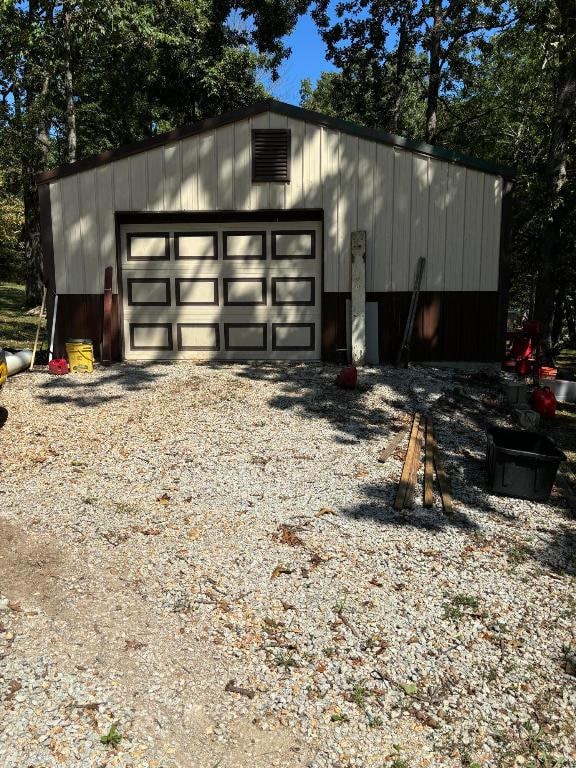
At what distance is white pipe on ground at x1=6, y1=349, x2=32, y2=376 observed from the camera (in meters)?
8.80

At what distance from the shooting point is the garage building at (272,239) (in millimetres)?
9641

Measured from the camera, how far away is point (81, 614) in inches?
130

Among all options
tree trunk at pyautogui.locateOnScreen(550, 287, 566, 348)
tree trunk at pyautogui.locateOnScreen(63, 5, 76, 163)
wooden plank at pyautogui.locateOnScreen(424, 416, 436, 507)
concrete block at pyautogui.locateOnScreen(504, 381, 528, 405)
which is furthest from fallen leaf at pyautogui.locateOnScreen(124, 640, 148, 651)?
tree trunk at pyautogui.locateOnScreen(63, 5, 76, 163)

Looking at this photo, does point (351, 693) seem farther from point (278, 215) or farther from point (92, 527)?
point (278, 215)

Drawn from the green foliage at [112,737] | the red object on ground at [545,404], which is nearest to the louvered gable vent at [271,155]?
the red object on ground at [545,404]

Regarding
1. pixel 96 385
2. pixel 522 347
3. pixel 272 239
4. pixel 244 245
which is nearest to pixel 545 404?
pixel 522 347

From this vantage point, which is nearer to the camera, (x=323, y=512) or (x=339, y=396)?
(x=323, y=512)

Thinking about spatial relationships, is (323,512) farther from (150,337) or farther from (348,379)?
(150,337)

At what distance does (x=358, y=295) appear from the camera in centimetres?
977

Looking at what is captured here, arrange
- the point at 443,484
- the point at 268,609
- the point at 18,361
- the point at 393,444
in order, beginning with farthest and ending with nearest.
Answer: the point at 18,361, the point at 393,444, the point at 443,484, the point at 268,609

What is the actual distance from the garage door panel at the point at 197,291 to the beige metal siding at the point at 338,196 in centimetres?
120

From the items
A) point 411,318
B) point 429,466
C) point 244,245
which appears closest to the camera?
point 429,466

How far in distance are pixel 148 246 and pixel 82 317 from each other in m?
1.68

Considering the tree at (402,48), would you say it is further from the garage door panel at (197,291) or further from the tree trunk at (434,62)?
the garage door panel at (197,291)
